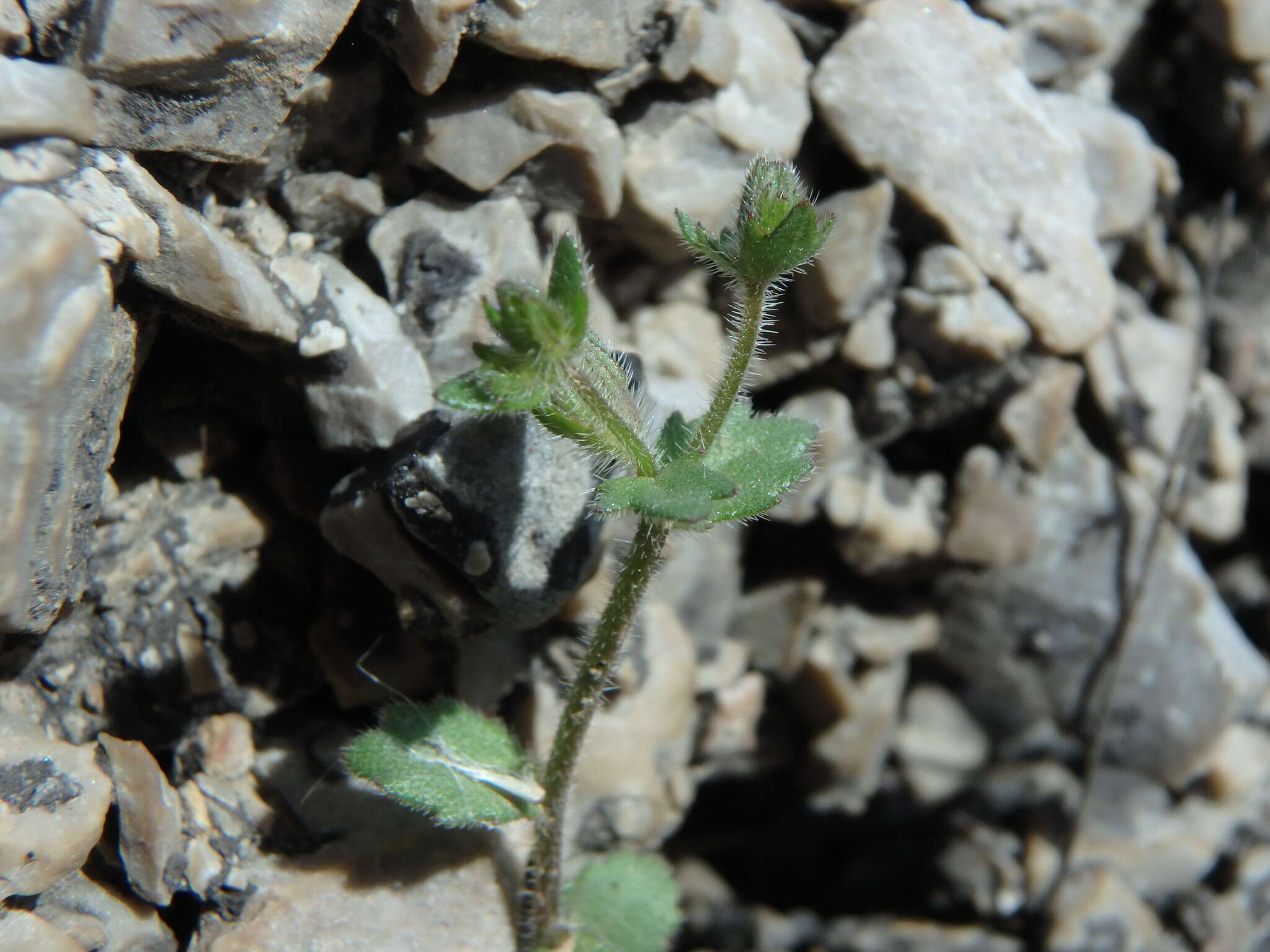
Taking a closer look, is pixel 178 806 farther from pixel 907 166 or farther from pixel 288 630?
pixel 907 166

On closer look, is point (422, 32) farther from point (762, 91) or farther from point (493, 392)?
point (762, 91)

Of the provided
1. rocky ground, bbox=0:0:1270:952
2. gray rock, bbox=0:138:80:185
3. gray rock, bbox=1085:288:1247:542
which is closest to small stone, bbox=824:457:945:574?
rocky ground, bbox=0:0:1270:952

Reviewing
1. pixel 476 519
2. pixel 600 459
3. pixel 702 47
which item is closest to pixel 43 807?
pixel 476 519

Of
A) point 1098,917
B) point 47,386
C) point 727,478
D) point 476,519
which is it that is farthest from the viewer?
point 1098,917

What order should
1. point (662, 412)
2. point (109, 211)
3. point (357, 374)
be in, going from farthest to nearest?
point (662, 412) < point (357, 374) < point (109, 211)

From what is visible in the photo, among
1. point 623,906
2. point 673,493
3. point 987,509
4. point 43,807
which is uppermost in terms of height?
point 673,493

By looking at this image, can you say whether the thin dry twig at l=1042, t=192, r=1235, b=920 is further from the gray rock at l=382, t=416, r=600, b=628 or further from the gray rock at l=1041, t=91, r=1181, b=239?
the gray rock at l=382, t=416, r=600, b=628
